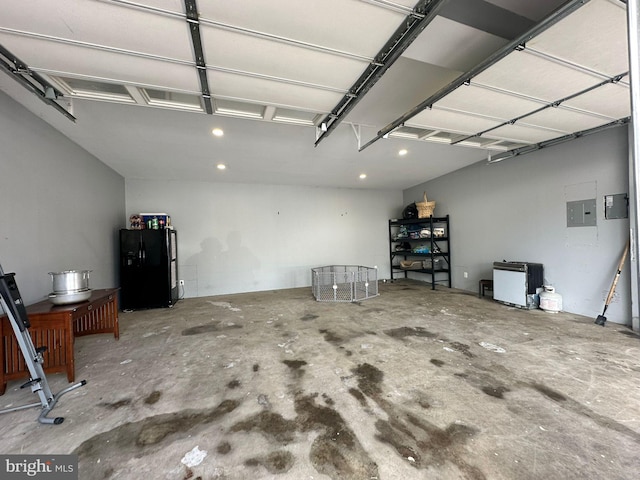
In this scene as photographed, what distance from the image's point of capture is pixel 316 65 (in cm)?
177

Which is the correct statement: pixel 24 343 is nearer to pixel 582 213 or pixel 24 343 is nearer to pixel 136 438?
pixel 136 438

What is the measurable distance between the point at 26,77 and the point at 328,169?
4140 millimetres

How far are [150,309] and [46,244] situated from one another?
218 centimetres

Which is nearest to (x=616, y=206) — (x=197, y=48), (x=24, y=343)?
(x=197, y=48)

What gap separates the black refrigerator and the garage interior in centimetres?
34

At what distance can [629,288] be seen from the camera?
10.7ft

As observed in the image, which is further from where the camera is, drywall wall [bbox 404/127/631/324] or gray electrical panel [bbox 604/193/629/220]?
drywall wall [bbox 404/127/631/324]

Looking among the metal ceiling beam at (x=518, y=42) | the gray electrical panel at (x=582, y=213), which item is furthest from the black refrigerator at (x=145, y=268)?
the gray electrical panel at (x=582, y=213)

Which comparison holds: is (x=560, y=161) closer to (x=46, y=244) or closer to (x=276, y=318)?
(x=276, y=318)

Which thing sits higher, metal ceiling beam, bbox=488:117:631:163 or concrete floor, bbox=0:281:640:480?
metal ceiling beam, bbox=488:117:631:163

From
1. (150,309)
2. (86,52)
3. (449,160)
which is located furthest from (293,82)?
(150,309)

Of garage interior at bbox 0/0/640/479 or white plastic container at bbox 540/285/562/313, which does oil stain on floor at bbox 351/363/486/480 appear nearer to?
garage interior at bbox 0/0/640/479

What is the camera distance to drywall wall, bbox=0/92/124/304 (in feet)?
8.06

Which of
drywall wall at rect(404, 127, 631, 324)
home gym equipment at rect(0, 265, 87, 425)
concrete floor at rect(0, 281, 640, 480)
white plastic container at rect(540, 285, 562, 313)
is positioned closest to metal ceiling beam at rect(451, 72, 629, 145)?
drywall wall at rect(404, 127, 631, 324)
